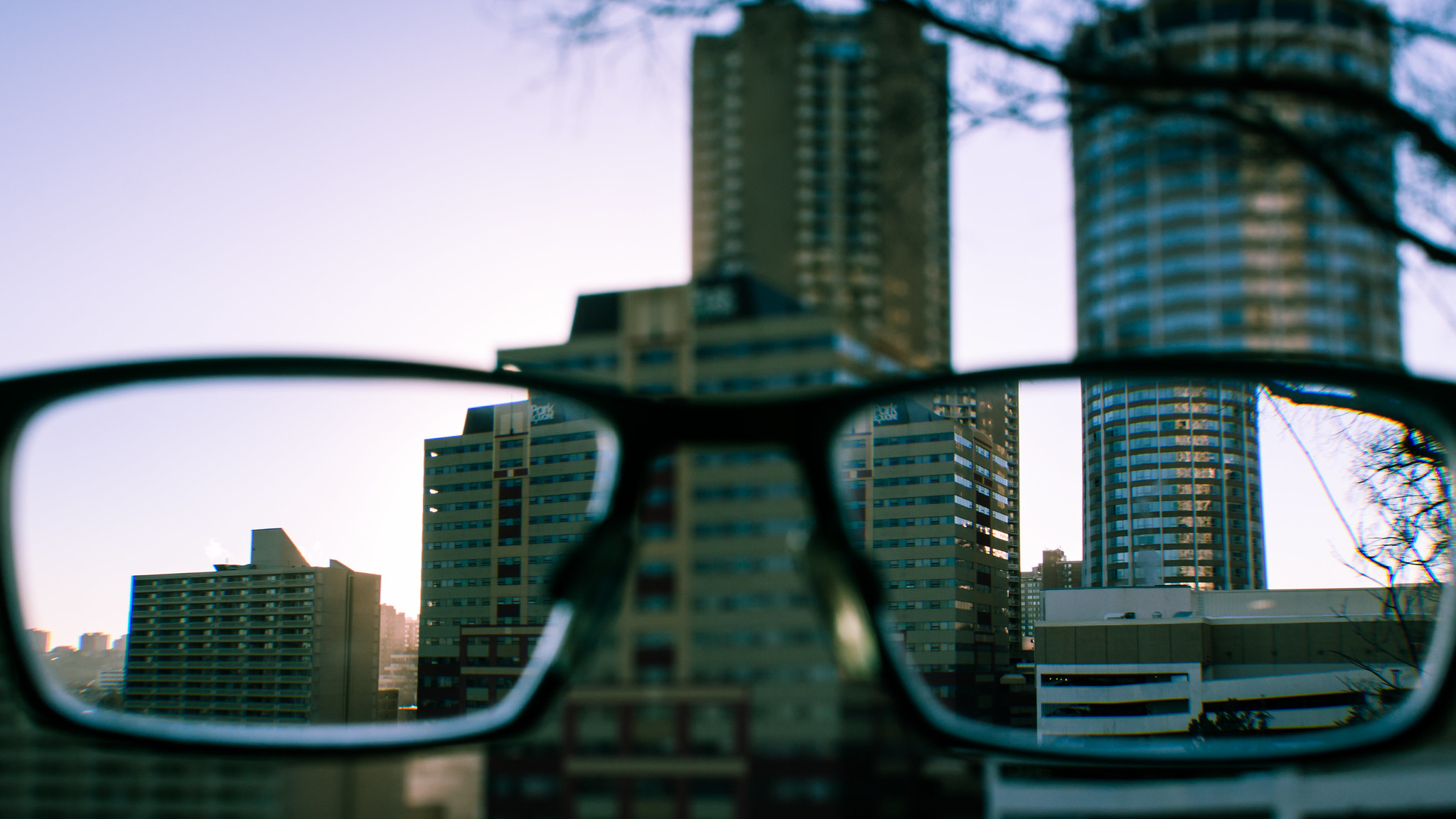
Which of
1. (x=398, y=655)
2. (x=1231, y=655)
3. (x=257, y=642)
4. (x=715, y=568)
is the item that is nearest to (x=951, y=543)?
(x=715, y=568)

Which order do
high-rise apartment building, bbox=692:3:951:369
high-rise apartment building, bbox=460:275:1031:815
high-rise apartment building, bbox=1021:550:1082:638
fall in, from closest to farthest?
high-rise apartment building, bbox=460:275:1031:815, high-rise apartment building, bbox=692:3:951:369, high-rise apartment building, bbox=1021:550:1082:638

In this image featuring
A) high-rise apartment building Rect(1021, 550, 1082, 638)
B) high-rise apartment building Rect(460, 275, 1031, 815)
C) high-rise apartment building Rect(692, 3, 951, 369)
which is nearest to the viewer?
high-rise apartment building Rect(460, 275, 1031, 815)

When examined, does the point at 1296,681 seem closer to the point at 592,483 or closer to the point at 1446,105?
the point at 1446,105

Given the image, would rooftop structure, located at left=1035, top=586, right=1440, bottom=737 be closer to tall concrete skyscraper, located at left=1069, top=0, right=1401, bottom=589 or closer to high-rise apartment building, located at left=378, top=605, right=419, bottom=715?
tall concrete skyscraper, located at left=1069, top=0, right=1401, bottom=589

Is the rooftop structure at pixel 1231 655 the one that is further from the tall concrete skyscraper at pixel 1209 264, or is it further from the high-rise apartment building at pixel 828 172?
the high-rise apartment building at pixel 828 172

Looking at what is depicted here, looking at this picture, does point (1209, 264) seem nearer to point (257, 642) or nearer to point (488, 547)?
point (488, 547)

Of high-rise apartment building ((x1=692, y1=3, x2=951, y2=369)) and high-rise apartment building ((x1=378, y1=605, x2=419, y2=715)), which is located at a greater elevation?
high-rise apartment building ((x1=692, y1=3, x2=951, y2=369))

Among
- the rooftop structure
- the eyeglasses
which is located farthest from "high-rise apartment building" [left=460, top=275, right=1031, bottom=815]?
the rooftop structure

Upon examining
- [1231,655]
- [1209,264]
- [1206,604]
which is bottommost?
[1231,655]
